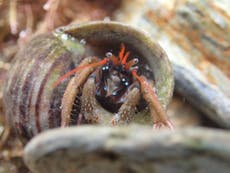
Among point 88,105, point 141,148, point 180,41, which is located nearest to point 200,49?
point 180,41

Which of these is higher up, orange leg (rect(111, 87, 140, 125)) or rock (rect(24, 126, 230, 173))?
orange leg (rect(111, 87, 140, 125))

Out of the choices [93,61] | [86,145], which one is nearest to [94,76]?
[93,61]

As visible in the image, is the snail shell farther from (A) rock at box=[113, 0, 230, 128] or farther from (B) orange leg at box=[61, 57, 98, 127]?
(A) rock at box=[113, 0, 230, 128]

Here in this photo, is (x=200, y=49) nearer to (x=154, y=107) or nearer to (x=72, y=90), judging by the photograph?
(x=154, y=107)

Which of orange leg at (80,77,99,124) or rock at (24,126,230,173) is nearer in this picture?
rock at (24,126,230,173)

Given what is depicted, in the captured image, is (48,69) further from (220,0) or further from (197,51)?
(220,0)

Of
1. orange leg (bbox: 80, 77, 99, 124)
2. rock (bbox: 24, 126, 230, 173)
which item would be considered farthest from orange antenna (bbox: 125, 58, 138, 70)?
rock (bbox: 24, 126, 230, 173)
